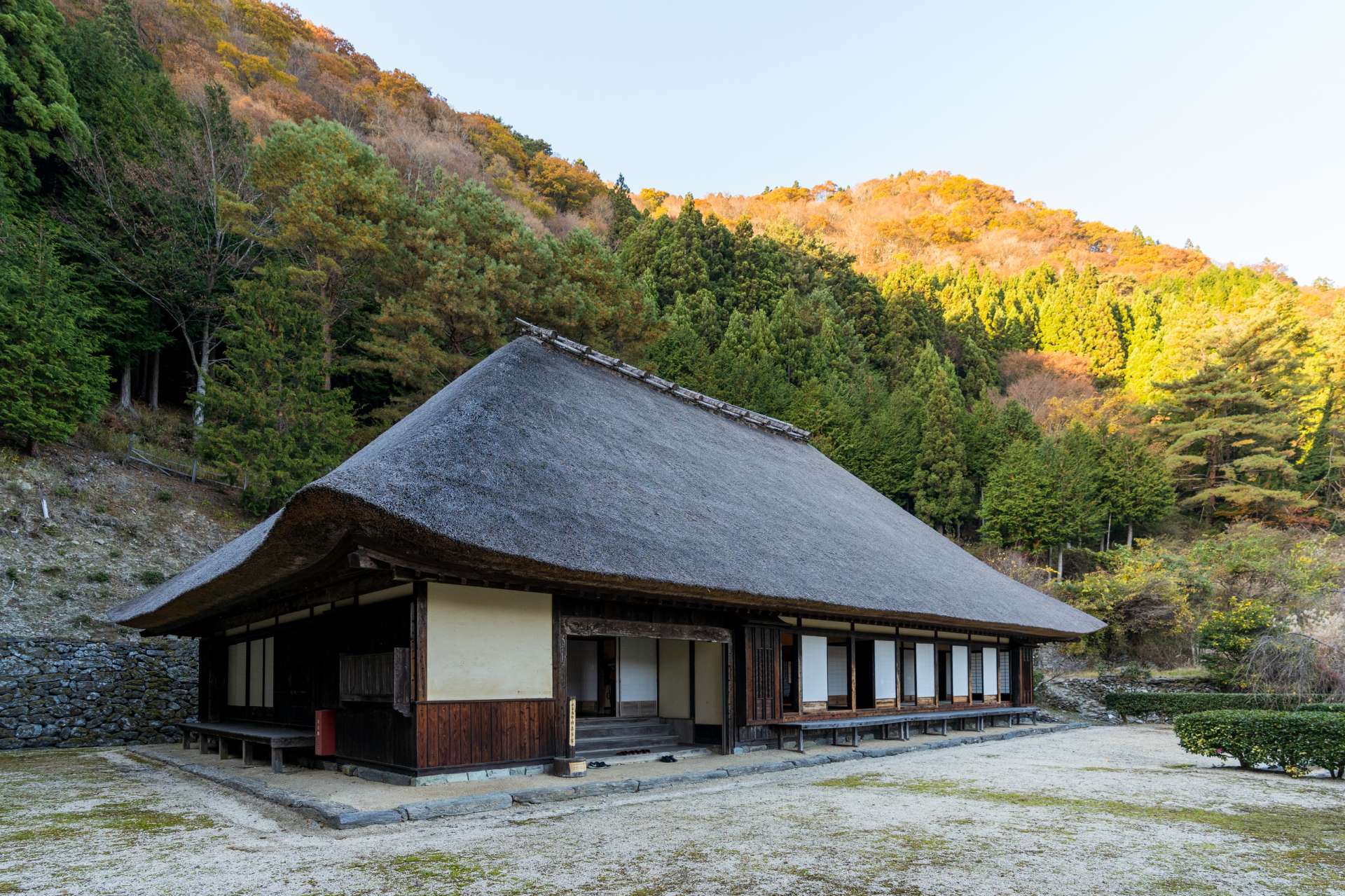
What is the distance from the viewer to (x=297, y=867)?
5.28 meters

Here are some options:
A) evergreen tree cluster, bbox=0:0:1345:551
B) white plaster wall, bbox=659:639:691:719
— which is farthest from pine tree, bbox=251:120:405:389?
white plaster wall, bbox=659:639:691:719

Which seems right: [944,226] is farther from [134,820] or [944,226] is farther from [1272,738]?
[134,820]

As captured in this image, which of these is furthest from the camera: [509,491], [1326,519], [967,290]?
[967,290]

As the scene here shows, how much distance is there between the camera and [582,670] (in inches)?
490

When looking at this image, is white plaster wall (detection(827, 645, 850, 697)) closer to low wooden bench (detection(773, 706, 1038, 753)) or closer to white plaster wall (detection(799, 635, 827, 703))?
low wooden bench (detection(773, 706, 1038, 753))

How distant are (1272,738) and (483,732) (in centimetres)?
947

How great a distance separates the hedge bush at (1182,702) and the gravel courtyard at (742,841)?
7.75m

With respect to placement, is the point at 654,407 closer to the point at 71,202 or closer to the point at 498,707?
the point at 498,707

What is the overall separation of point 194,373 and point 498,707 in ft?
72.6

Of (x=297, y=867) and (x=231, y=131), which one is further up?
(x=231, y=131)

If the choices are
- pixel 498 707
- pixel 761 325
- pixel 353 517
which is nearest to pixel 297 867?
pixel 353 517

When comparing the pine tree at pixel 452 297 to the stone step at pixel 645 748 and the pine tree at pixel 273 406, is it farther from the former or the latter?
the stone step at pixel 645 748

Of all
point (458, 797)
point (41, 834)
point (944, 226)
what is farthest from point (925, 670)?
point (944, 226)

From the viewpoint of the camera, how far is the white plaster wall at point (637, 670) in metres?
11.6
